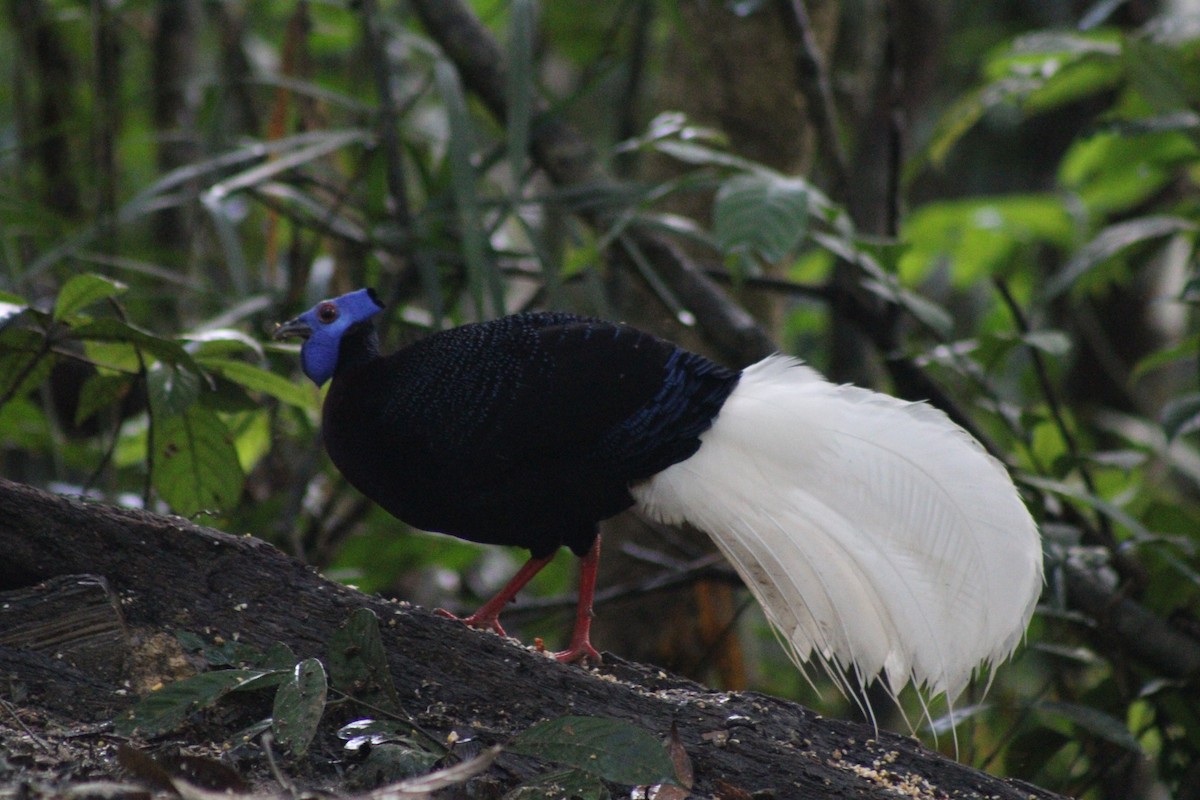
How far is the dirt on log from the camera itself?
197cm

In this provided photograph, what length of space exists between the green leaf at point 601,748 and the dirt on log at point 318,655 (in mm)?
101

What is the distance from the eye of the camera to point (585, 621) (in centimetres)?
258

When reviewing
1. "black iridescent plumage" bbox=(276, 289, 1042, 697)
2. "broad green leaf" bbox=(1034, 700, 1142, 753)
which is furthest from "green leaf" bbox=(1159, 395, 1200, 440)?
"black iridescent plumage" bbox=(276, 289, 1042, 697)

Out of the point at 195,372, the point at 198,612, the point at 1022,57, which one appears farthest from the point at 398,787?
the point at 1022,57

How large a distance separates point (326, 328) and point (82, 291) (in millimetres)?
506

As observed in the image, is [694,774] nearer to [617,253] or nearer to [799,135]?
[617,253]

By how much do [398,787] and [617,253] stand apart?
2.43 metres

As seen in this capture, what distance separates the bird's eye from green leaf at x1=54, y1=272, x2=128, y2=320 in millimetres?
437

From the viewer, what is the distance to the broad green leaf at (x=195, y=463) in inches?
104

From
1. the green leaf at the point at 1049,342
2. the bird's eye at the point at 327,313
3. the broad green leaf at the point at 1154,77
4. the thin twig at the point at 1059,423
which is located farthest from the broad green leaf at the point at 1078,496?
the bird's eye at the point at 327,313

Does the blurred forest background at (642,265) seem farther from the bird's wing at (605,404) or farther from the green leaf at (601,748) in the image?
the green leaf at (601,748)

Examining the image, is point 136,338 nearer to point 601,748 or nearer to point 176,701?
point 176,701

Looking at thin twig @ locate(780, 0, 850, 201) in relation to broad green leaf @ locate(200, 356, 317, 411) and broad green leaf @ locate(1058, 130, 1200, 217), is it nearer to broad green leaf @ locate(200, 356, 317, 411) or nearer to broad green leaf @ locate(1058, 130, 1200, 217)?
broad green leaf @ locate(1058, 130, 1200, 217)

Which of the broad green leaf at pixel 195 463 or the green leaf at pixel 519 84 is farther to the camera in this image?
the green leaf at pixel 519 84
